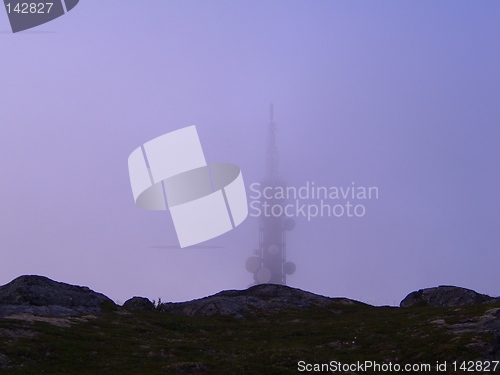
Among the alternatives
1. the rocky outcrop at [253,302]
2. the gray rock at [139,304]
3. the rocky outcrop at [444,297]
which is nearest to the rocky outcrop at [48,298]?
the gray rock at [139,304]

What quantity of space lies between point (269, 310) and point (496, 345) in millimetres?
47842

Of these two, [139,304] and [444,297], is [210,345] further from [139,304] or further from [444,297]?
[444,297]

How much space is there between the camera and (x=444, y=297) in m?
104

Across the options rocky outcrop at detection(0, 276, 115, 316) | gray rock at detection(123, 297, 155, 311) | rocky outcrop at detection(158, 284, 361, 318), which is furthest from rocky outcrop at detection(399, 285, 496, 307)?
rocky outcrop at detection(0, 276, 115, 316)

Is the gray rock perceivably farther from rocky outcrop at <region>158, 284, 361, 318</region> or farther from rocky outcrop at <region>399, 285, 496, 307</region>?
rocky outcrop at <region>399, 285, 496, 307</region>

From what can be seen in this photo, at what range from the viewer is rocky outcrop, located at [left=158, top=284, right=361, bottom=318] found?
299 ft

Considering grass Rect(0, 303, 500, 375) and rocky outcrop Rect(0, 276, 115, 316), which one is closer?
grass Rect(0, 303, 500, 375)

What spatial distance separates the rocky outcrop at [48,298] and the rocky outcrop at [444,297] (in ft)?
184

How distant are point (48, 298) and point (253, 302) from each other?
34314 millimetres

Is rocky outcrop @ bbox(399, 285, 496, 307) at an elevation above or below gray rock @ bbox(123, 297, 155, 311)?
above

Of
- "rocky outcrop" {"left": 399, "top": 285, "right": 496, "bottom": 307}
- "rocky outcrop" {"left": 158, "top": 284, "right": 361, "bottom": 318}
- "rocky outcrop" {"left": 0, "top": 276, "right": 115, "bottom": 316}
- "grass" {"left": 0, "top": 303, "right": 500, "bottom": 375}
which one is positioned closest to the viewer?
"grass" {"left": 0, "top": 303, "right": 500, "bottom": 375}

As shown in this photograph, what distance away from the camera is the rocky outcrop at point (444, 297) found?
325 feet

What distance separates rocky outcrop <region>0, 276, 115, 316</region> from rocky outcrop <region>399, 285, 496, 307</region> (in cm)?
5615

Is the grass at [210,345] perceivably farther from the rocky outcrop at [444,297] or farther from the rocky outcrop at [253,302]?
the rocky outcrop at [444,297]
